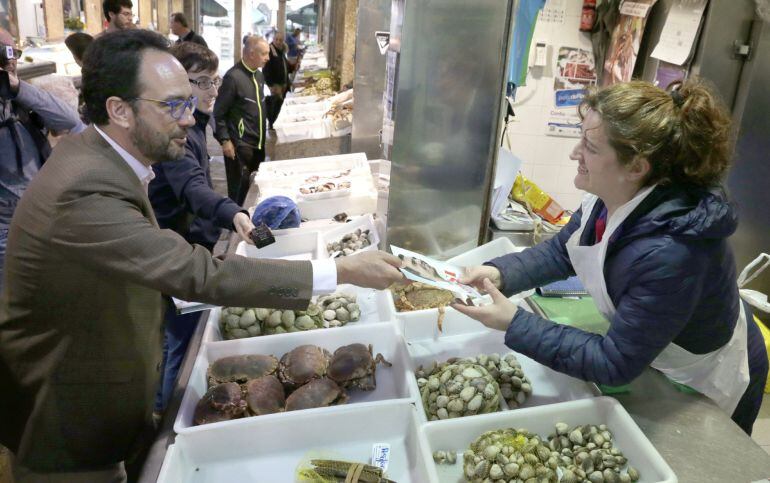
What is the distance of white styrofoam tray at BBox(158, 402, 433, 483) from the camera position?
1.49 metres

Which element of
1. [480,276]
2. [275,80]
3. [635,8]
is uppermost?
[635,8]

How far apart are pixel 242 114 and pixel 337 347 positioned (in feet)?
14.7

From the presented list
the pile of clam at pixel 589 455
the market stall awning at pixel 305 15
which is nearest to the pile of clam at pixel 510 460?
the pile of clam at pixel 589 455

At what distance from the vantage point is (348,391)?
5.94 feet

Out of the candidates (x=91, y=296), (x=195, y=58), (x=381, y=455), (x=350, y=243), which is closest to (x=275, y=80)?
(x=195, y=58)

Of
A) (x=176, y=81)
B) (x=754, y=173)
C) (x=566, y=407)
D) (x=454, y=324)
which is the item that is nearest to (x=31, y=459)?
(x=176, y=81)

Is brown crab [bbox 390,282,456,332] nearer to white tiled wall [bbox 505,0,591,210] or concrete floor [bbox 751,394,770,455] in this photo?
concrete floor [bbox 751,394,770,455]

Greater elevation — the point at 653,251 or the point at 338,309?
the point at 653,251

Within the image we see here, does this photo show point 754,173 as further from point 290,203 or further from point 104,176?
point 104,176

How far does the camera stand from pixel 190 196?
276 cm

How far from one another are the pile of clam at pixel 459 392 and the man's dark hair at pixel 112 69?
3.85 feet

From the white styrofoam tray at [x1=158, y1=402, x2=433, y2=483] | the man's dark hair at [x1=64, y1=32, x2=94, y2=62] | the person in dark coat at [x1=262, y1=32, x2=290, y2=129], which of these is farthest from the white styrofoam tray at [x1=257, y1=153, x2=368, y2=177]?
the person in dark coat at [x1=262, y1=32, x2=290, y2=129]

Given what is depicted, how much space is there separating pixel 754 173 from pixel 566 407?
3.32m

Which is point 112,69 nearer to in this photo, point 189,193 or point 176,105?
point 176,105
